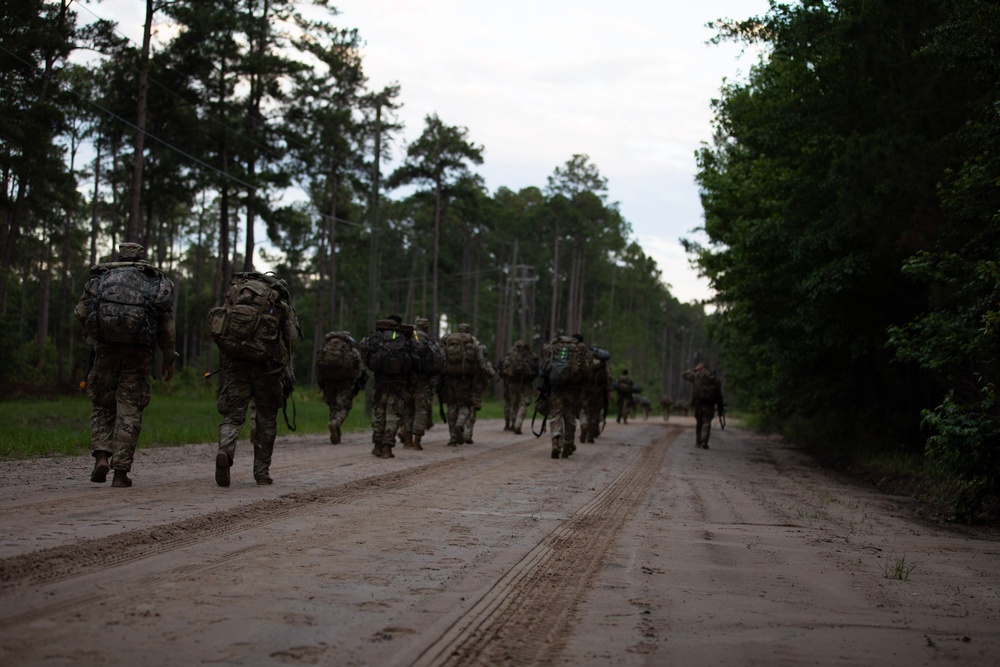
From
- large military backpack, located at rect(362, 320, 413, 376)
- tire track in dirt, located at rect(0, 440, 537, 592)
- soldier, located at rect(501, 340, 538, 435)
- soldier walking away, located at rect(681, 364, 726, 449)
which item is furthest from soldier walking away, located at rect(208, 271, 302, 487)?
soldier walking away, located at rect(681, 364, 726, 449)

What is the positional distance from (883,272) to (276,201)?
28.9m

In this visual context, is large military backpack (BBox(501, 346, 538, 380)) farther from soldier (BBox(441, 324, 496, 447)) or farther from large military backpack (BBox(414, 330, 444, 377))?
large military backpack (BBox(414, 330, 444, 377))

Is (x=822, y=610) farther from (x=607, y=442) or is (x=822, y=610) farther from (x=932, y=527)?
(x=607, y=442)

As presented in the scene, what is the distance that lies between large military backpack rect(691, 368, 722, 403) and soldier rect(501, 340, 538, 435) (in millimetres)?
3924

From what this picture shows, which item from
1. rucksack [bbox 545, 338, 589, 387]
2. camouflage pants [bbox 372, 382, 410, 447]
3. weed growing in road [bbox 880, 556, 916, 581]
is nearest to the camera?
weed growing in road [bbox 880, 556, 916, 581]

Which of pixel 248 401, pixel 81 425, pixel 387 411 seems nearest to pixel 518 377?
pixel 387 411

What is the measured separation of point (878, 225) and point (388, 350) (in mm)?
8587

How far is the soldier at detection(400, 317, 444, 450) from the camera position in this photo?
55.6 ft

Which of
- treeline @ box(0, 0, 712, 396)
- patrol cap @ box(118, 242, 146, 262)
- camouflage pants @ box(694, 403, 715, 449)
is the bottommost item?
camouflage pants @ box(694, 403, 715, 449)

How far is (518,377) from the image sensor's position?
81.7ft

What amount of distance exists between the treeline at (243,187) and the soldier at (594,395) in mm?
9141

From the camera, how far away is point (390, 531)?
7945 mm

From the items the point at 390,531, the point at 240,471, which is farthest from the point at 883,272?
the point at 390,531

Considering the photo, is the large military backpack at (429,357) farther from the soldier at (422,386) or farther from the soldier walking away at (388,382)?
the soldier walking away at (388,382)
